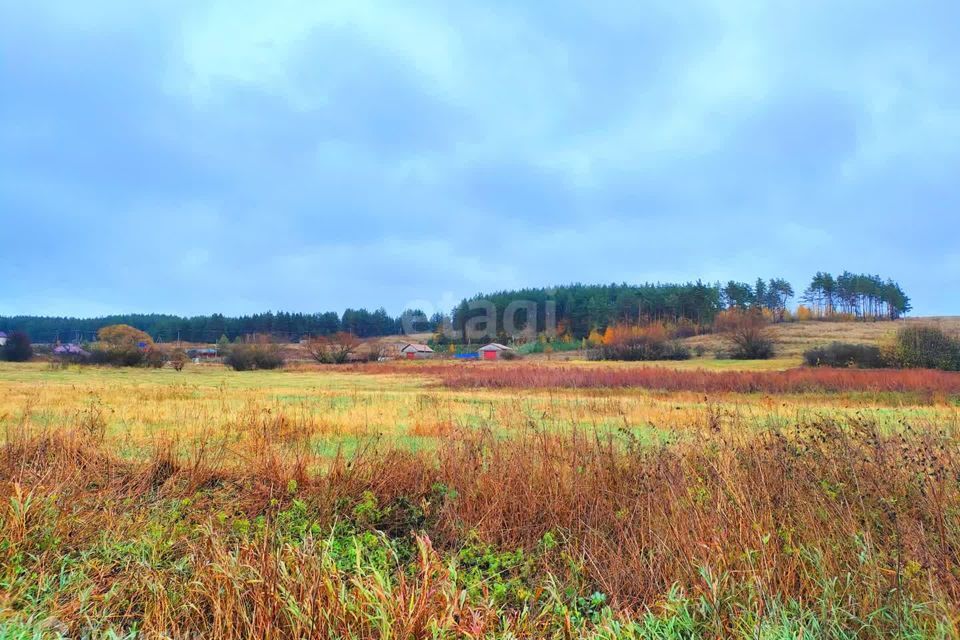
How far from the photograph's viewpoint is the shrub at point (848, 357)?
40.2 meters

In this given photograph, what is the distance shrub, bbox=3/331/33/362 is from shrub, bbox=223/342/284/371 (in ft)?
68.0

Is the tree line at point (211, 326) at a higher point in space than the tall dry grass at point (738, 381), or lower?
higher

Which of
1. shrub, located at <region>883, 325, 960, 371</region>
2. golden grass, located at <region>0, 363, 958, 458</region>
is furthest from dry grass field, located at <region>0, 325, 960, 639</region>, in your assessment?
shrub, located at <region>883, 325, 960, 371</region>

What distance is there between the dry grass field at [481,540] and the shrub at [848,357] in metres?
39.9

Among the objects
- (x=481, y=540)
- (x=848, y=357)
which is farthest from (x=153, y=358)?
(x=848, y=357)

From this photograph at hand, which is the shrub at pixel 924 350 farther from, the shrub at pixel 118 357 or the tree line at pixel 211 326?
the tree line at pixel 211 326

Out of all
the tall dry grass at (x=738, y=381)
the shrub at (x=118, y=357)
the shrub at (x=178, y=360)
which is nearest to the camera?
the tall dry grass at (x=738, y=381)

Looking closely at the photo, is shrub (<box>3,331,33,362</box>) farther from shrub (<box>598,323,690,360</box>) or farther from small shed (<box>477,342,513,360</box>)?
shrub (<box>598,323,690,360</box>)

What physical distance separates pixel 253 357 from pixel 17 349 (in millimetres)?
25025

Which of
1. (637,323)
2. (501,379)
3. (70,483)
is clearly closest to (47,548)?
(70,483)

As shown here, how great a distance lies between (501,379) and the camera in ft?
104

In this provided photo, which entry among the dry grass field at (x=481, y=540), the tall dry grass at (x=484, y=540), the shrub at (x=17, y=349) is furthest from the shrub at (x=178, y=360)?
the tall dry grass at (x=484, y=540)

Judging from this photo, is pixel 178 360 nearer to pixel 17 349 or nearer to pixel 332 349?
pixel 332 349

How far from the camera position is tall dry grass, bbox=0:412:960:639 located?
3785mm
